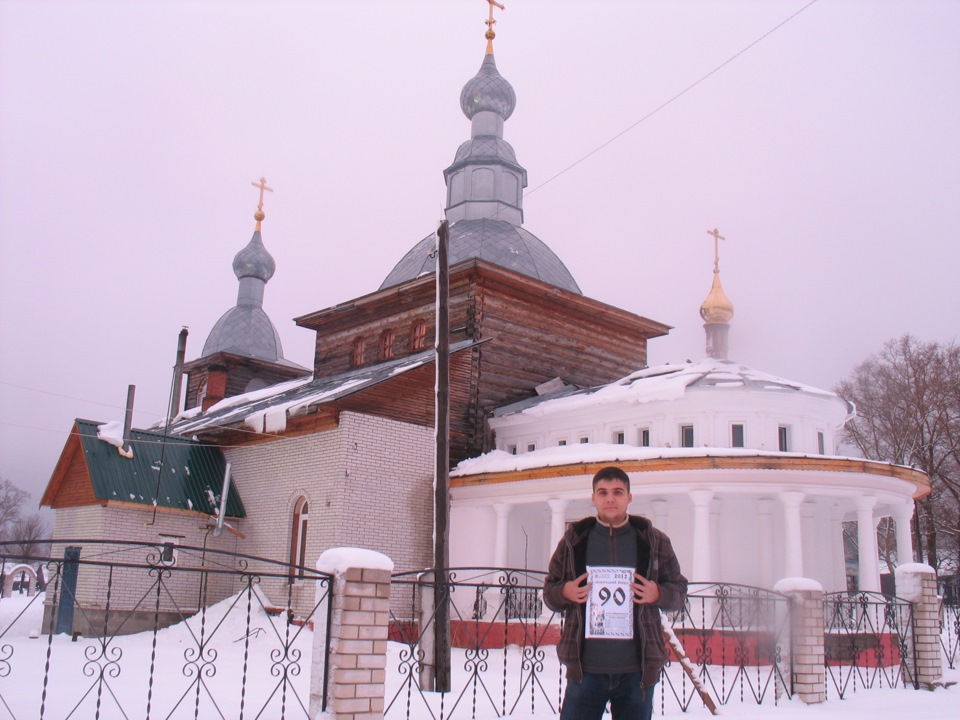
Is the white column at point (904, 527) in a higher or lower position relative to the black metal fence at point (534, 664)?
higher

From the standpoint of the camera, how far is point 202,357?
36.1 m

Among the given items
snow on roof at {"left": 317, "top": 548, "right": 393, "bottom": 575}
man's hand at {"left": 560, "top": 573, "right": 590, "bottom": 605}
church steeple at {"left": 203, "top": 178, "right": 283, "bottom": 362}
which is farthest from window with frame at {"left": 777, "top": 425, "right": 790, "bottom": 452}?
church steeple at {"left": 203, "top": 178, "right": 283, "bottom": 362}

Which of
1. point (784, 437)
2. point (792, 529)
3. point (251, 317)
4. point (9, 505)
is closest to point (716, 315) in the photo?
point (784, 437)

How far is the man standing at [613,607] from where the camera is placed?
4.21 m

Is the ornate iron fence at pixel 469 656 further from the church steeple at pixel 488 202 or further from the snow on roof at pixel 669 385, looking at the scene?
the church steeple at pixel 488 202

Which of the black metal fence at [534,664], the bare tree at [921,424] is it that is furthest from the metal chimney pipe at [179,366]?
the bare tree at [921,424]

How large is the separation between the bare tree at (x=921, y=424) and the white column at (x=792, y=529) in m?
17.0

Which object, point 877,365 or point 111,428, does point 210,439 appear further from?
point 877,365

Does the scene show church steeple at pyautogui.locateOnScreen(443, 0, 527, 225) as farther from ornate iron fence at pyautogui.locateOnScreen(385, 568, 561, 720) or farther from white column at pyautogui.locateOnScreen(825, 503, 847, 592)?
white column at pyautogui.locateOnScreen(825, 503, 847, 592)

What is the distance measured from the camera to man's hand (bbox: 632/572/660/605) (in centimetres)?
421

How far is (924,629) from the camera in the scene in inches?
480

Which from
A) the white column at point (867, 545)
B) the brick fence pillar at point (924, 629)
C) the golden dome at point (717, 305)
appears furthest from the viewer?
the golden dome at point (717, 305)

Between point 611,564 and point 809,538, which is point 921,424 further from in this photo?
point 611,564

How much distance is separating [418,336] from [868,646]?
1273 cm
